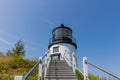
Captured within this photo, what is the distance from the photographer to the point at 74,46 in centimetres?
1538

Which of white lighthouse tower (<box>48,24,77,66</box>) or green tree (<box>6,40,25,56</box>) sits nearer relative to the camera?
white lighthouse tower (<box>48,24,77,66</box>)

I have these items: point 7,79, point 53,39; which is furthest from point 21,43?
point 7,79

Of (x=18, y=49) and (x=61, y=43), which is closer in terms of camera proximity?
(x=61, y=43)

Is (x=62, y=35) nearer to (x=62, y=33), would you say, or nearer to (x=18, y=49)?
(x=62, y=33)

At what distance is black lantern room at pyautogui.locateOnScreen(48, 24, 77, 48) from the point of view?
14.8 metres

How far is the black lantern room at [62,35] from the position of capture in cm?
1478

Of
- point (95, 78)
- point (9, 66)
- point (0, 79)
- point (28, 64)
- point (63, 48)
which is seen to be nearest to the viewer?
point (0, 79)

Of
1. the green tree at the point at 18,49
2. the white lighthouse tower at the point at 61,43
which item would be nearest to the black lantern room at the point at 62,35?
the white lighthouse tower at the point at 61,43

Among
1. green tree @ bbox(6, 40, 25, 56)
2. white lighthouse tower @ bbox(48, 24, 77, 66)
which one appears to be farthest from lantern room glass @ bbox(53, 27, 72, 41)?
green tree @ bbox(6, 40, 25, 56)

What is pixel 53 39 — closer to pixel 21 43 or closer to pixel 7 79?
pixel 7 79

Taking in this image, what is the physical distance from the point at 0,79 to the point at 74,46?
31.3 feet

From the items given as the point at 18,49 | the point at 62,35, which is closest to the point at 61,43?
the point at 62,35

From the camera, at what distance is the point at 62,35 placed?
14867 millimetres

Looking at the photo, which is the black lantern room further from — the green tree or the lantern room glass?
the green tree
